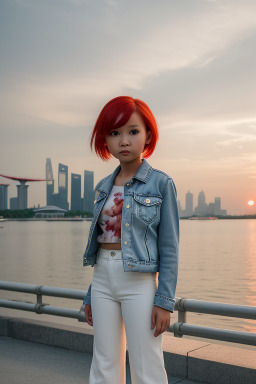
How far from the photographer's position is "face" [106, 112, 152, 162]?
257cm

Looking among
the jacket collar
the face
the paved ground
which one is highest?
the face

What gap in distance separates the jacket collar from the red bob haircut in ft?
0.44

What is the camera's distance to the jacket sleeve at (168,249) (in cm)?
241

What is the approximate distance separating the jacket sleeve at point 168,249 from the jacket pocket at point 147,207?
0.03m

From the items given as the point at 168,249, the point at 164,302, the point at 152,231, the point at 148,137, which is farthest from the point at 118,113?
the point at 164,302

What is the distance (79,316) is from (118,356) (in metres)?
2.19

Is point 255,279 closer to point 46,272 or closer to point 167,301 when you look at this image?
point 46,272

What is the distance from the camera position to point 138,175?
2.60 m

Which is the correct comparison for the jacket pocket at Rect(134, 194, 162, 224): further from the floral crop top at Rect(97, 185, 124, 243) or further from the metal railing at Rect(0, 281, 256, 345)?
the metal railing at Rect(0, 281, 256, 345)

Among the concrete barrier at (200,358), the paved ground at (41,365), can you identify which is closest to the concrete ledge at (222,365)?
the concrete barrier at (200,358)

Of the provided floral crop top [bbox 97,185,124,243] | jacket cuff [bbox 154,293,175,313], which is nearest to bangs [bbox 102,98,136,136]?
floral crop top [bbox 97,185,124,243]

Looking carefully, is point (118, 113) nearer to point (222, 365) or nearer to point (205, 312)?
point (205, 312)

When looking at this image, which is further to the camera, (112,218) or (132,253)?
(112,218)

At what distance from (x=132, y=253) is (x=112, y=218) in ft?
0.82
